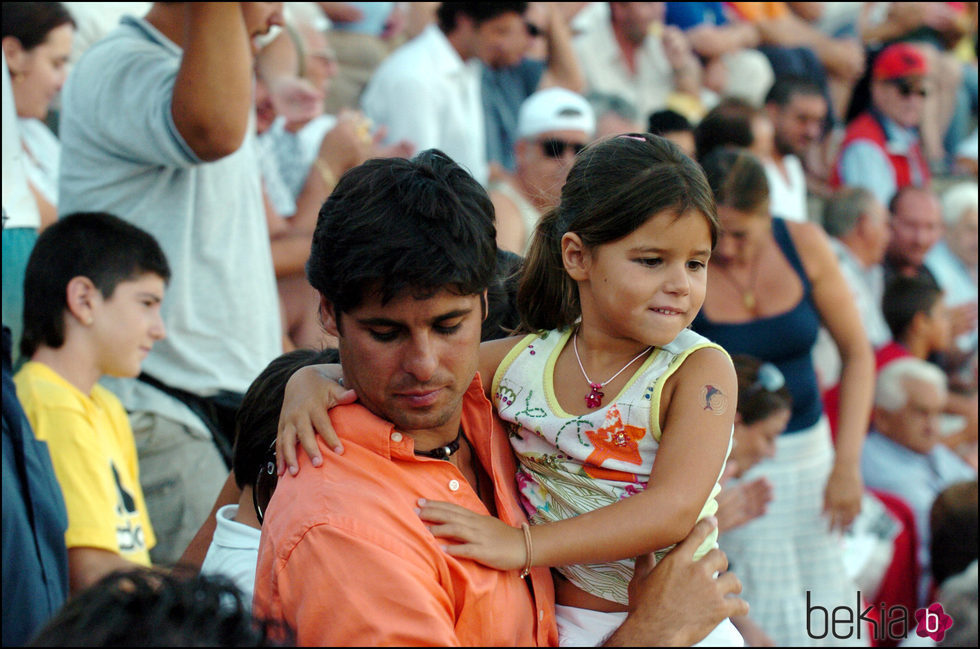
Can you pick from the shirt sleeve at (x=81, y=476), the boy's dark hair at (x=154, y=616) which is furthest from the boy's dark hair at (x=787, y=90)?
the boy's dark hair at (x=154, y=616)

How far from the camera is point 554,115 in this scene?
5.24 m

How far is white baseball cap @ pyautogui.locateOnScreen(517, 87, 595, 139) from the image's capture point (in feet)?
17.1

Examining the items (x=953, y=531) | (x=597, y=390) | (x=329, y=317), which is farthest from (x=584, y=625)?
(x=953, y=531)

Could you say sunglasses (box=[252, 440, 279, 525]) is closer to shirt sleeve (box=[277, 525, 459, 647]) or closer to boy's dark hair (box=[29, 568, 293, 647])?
shirt sleeve (box=[277, 525, 459, 647])

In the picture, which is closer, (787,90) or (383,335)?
(383,335)

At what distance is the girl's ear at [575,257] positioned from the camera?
7.13 ft

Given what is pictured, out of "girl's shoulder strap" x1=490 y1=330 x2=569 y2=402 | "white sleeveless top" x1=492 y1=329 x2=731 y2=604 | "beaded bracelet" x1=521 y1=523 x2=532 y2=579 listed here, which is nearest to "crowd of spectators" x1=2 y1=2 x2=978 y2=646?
"girl's shoulder strap" x1=490 y1=330 x2=569 y2=402

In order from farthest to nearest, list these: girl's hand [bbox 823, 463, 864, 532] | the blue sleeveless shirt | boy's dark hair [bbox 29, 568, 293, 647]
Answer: girl's hand [bbox 823, 463, 864, 532] < the blue sleeveless shirt < boy's dark hair [bbox 29, 568, 293, 647]

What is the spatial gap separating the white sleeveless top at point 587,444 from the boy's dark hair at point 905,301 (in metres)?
4.70

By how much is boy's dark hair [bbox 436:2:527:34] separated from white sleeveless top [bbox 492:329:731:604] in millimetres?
3890

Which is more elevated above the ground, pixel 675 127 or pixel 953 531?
pixel 675 127

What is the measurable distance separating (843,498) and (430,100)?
2.74 meters

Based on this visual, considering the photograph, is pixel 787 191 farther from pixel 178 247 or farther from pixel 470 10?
pixel 178 247

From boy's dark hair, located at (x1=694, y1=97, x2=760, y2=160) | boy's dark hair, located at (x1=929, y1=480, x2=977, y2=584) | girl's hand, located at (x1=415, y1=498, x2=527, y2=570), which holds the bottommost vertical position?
boy's dark hair, located at (x1=929, y1=480, x2=977, y2=584)
